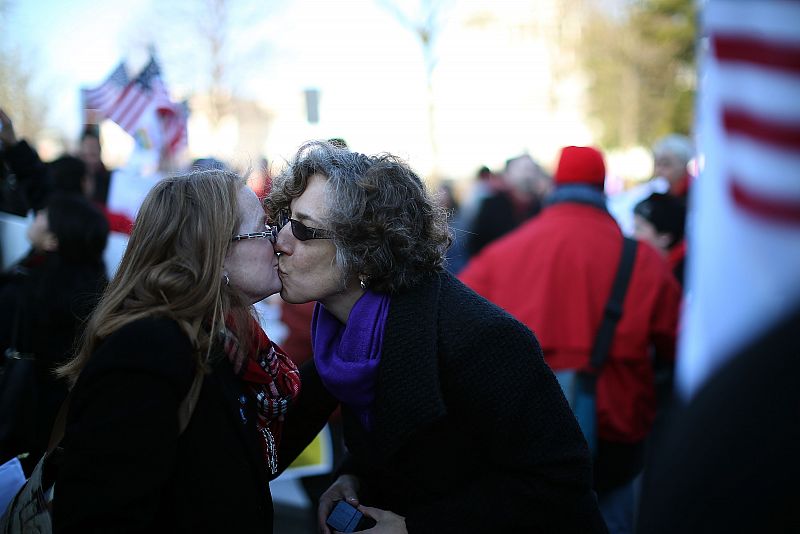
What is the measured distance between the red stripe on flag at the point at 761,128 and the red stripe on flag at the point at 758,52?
0.20 feet

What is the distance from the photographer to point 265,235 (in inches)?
86.3

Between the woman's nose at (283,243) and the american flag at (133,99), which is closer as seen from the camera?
the woman's nose at (283,243)

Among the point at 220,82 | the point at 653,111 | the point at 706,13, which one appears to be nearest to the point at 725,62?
the point at 706,13

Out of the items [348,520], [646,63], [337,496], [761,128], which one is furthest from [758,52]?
[646,63]

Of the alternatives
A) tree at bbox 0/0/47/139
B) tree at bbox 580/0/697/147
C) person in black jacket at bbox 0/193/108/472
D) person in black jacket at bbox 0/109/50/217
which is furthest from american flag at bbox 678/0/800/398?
tree at bbox 580/0/697/147

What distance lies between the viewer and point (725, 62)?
926mm

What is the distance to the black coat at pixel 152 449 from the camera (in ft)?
5.32

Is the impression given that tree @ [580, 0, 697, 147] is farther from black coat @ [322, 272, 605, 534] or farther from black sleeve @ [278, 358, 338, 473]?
black coat @ [322, 272, 605, 534]

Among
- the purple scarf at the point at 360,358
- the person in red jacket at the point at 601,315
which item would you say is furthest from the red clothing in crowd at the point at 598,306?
the purple scarf at the point at 360,358

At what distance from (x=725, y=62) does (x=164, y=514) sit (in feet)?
4.91

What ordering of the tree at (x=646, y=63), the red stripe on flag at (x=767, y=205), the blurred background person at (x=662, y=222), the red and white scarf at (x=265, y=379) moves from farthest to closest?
1. the tree at (x=646, y=63)
2. the blurred background person at (x=662, y=222)
3. the red and white scarf at (x=265, y=379)
4. the red stripe on flag at (x=767, y=205)

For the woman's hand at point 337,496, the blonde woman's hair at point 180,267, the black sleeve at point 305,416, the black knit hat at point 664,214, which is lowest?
the woman's hand at point 337,496

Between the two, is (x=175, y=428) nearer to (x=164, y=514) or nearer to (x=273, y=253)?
(x=164, y=514)

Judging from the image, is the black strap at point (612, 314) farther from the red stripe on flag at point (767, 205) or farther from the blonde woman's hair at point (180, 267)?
the red stripe on flag at point (767, 205)
